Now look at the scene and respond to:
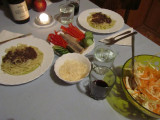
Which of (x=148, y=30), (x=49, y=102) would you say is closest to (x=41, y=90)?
(x=49, y=102)

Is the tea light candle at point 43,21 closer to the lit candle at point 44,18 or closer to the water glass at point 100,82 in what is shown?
the lit candle at point 44,18

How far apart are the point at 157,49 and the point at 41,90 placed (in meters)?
0.91

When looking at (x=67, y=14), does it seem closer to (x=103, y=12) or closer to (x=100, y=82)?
(x=103, y=12)

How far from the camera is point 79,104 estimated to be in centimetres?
78

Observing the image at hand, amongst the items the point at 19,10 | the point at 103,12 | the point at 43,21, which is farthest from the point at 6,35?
the point at 103,12

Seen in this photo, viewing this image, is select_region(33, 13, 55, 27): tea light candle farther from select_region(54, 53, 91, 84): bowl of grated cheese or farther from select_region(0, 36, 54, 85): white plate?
select_region(54, 53, 91, 84): bowl of grated cheese

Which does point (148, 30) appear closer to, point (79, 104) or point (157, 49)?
point (157, 49)

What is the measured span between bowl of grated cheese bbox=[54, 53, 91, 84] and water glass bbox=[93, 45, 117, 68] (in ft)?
0.30

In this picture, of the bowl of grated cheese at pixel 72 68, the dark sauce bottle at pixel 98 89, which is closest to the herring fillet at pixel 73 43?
the bowl of grated cheese at pixel 72 68

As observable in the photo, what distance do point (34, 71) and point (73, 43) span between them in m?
0.36

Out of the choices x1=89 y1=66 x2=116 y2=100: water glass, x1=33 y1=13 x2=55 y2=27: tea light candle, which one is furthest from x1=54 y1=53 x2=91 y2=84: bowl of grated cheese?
x1=33 y1=13 x2=55 y2=27: tea light candle

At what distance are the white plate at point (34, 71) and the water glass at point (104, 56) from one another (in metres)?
0.30

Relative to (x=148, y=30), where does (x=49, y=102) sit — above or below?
above

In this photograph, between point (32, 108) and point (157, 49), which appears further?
point (157, 49)
